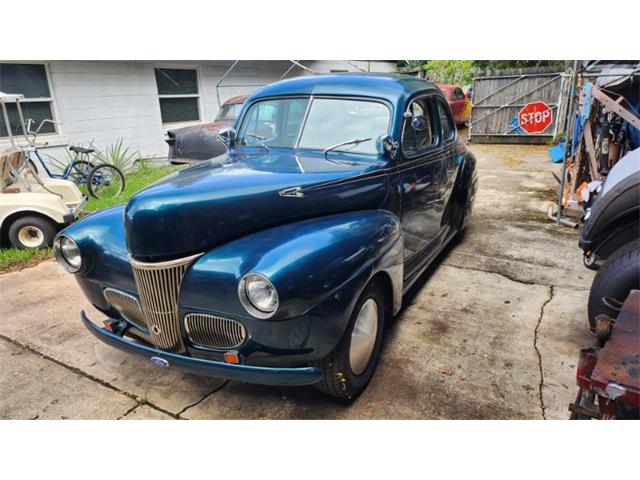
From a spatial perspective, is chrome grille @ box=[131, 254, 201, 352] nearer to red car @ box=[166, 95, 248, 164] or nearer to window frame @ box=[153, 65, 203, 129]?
red car @ box=[166, 95, 248, 164]

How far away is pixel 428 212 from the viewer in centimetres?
379

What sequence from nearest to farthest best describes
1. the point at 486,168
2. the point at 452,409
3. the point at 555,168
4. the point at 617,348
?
the point at 617,348, the point at 452,409, the point at 555,168, the point at 486,168

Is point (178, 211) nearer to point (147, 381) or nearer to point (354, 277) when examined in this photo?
point (354, 277)

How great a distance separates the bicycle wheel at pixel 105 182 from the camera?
7223mm

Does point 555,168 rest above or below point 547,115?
below

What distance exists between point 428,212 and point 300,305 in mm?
2078

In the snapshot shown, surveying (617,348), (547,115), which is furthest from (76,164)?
(547,115)

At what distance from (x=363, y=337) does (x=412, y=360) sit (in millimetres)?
615

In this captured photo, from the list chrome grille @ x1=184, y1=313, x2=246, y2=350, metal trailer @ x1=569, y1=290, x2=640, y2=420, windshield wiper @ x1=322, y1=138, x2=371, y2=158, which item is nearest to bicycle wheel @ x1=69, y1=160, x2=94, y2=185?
windshield wiper @ x1=322, y1=138, x2=371, y2=158

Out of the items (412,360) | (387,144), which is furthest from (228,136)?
(412,360)

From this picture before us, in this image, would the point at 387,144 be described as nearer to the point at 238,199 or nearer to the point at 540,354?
the point at 238,199

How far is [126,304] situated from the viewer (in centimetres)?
262

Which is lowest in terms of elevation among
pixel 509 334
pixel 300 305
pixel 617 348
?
pixel 509 334

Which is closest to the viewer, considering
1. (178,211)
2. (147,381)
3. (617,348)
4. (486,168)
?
(617,348)
